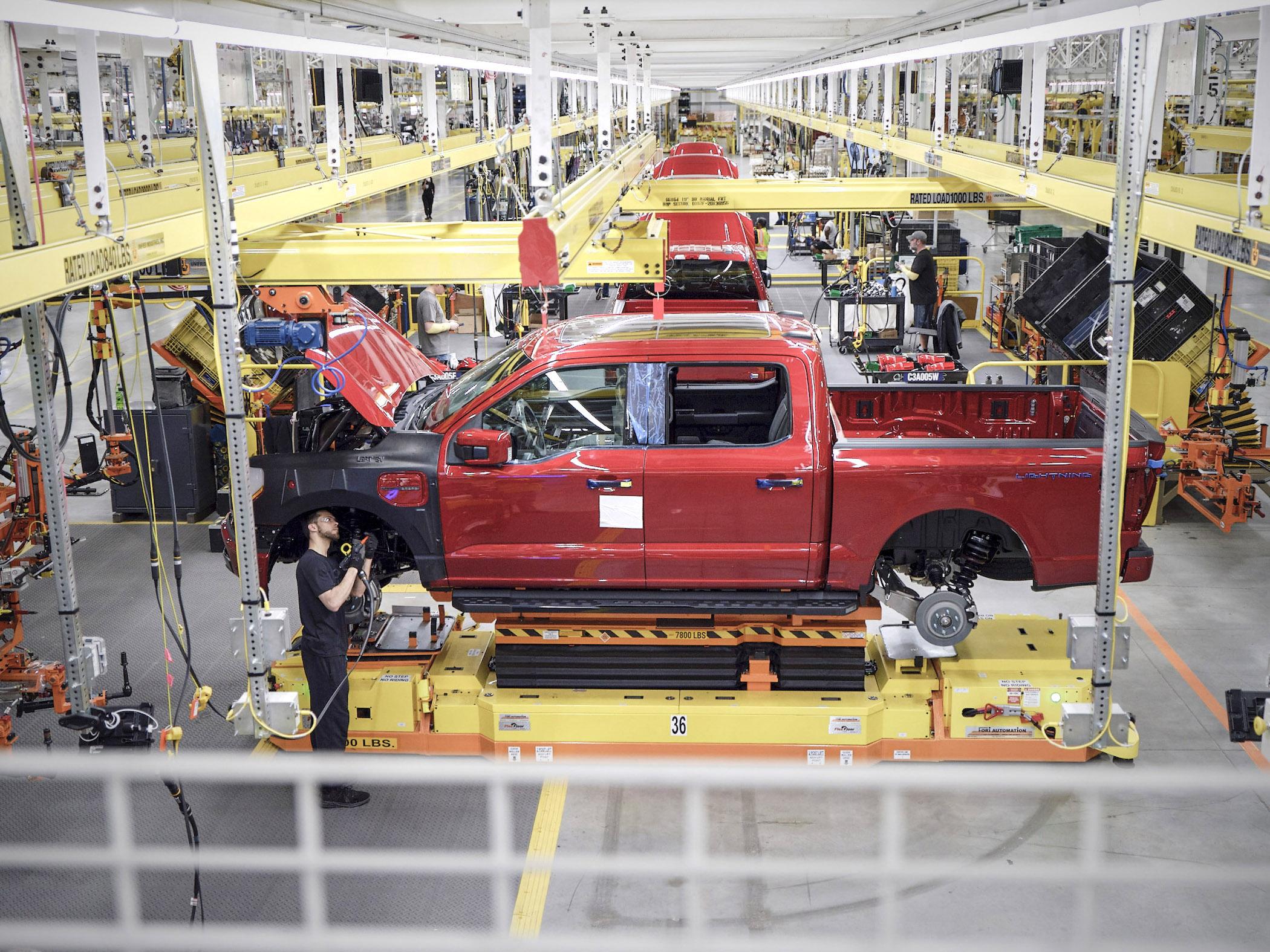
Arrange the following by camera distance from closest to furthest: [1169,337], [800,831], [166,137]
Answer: [800,831], [1169,337], [166,137]

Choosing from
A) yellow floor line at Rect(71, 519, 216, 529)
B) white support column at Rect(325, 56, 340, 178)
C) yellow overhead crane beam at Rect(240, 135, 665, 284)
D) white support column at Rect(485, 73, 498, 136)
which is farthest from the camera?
white support column at Rect(485, 73, 498, 136)

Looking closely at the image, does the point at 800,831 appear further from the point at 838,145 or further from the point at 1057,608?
the point at 838,145

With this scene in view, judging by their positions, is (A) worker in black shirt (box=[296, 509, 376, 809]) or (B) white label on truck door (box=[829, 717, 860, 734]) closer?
(A) worker in black shirt (box=[296, 509, 376, 809])

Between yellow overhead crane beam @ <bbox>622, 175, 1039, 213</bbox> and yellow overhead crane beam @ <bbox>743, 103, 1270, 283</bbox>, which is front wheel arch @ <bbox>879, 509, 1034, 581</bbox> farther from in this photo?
yellow overhead crane beam @ <bbox>622, 175, 1039, 213</bbox>

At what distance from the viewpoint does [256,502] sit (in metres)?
6.29

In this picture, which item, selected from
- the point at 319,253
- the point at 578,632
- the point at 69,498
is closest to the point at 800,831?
the point at 578,632

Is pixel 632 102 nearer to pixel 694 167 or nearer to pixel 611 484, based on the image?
pixel 694 167

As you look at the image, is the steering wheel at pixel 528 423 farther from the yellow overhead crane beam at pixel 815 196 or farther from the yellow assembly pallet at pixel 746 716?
the yellow overhead crane beam at pixel 815 196

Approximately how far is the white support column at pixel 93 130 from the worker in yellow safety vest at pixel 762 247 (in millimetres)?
12793

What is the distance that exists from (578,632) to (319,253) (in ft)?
7.64

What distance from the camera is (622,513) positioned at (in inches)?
242

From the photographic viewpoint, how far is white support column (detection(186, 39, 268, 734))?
4992 mm

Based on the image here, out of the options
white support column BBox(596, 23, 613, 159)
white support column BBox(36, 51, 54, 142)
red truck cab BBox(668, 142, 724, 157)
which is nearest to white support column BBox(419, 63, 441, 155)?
white support column BBox(596, 23, 613, 159)

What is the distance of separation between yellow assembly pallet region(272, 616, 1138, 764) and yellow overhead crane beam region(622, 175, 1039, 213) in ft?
17.9
